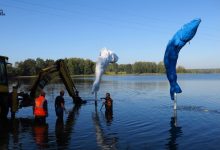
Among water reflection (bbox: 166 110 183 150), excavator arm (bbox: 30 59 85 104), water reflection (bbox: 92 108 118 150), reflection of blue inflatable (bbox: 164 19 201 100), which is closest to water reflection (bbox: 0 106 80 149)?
water reflection (bbox: 92 108 118 150)

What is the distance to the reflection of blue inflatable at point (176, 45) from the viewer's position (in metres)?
18.7

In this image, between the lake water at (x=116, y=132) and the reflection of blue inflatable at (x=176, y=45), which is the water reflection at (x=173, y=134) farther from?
the reflection of blue inflatable at (x=176, y=45)

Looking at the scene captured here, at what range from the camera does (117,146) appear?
510 inches

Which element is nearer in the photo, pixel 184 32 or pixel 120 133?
pixel 120 133

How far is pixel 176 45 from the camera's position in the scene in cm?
1923

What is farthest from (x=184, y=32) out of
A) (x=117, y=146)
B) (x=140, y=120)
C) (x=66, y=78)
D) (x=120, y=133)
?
(x=66, y=78)

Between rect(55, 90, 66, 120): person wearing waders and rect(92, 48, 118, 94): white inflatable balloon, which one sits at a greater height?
rect(92, 48, 118, 94): white inflatable balloon

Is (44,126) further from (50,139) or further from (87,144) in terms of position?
(87,144)

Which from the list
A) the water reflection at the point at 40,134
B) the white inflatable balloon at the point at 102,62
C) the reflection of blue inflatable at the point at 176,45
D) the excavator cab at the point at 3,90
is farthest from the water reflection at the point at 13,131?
the reflection of blue inflatable at the point at 176,45

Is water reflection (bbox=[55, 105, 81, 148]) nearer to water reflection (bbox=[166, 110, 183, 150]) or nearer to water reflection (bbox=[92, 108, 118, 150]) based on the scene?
water reflection (bbox=[92, 108, 118, 150])

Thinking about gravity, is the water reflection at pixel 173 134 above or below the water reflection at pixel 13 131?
below

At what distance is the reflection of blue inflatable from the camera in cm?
1873

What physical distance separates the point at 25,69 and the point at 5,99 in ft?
475

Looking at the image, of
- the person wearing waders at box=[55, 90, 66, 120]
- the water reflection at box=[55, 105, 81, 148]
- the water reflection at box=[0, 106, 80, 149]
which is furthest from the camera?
the person wearing waders at box=[55, 90, 66, 120]
